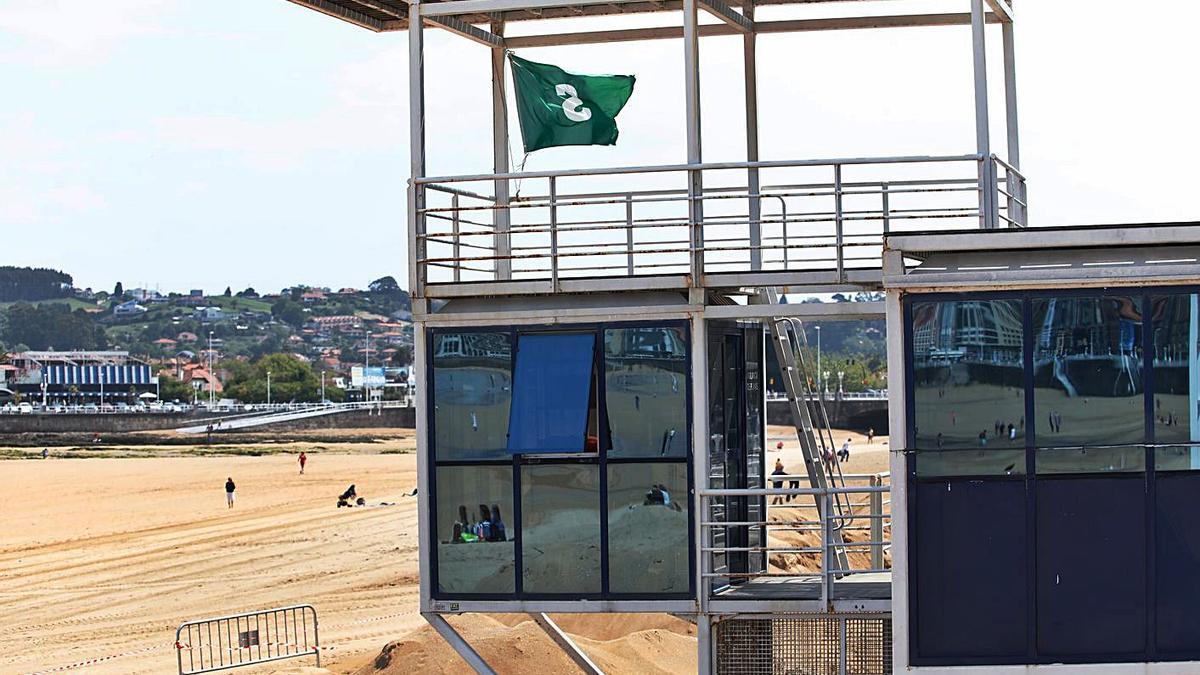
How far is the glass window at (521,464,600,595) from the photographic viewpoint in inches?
639

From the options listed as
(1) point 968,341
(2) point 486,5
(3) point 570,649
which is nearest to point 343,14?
(2) point 486,5

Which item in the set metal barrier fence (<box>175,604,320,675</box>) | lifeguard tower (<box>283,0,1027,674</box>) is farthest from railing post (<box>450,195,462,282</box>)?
metal barrier fence (<box>175,604,320,675</box>)

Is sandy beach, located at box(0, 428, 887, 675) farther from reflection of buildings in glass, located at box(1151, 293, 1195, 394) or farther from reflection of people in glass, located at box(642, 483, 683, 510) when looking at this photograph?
reflection of buildings in glass, located at box(1151, 293, 1195, 394)

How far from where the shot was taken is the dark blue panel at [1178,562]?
44.2 feet

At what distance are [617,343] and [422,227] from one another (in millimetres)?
2237

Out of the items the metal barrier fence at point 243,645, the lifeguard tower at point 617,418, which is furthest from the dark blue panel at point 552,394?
the metal barrier fence at point 243,645

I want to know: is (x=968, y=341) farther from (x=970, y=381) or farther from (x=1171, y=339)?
(x=1171, y=339)

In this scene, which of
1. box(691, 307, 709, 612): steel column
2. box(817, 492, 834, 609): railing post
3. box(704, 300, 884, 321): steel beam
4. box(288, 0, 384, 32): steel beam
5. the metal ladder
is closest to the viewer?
box(817, 492, 834, 609): railing post

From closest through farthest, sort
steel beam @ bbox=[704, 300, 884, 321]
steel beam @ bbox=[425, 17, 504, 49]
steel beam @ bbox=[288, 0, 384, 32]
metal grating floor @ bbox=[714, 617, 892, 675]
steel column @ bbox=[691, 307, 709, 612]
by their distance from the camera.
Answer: steel beam @ bbox=[704, 300, 884, 321] → steel column @ bbox=[691, 307, 709, 612] → metal grating floor @ bbox=[714, 617, 892, 675] → steel beam @ bbox=[425, 17, 504, 49] → steel beam @ bbox=[288, 0, 384, 32]

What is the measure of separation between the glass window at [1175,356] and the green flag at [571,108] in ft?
20.6

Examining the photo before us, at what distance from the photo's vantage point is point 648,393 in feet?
53.1

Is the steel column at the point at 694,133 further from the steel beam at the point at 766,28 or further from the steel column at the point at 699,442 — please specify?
the steel beam at the point at 766,28

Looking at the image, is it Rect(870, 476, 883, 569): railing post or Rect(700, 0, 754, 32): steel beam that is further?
Rect(870, 476, 883, 569): railing post

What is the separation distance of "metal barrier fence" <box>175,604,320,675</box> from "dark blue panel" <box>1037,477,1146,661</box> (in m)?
16.1
